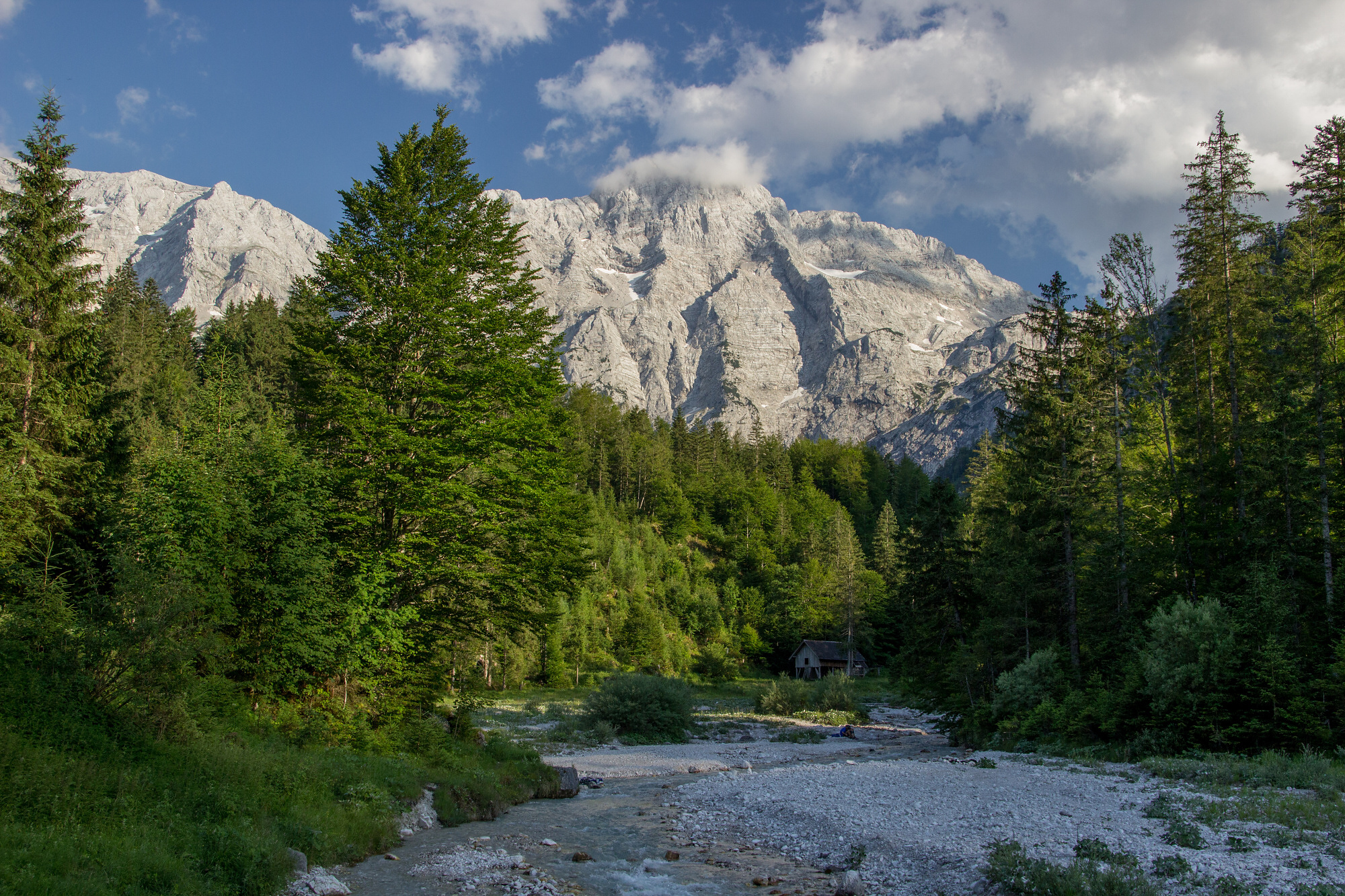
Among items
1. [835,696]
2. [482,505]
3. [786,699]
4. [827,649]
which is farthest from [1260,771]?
[827,649]

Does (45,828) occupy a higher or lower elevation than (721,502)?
lower

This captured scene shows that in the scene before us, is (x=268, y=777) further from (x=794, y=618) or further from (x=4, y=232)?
(x=794, y=618)

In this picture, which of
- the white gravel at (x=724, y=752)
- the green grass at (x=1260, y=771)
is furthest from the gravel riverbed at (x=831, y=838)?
the white gravel at (x=724, y=752)

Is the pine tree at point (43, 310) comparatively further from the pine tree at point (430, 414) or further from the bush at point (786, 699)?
the bush at point (786, 699)

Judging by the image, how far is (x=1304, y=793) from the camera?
13945mm

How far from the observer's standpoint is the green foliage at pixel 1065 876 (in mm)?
8484

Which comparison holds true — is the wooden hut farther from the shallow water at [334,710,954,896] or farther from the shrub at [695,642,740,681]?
the shallow water at [334,710,954,896]

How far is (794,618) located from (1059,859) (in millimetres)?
71244

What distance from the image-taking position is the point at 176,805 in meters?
9.76

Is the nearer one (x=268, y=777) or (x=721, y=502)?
(x=268, y=777)

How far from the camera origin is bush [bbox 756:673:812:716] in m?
48.9

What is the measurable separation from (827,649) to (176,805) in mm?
74350

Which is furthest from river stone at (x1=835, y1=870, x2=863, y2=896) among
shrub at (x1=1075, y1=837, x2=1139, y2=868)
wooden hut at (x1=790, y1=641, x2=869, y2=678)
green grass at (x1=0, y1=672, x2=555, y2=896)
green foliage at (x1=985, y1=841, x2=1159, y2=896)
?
wooden hut at (x1=790, y1=641, x2=869, y2=678)

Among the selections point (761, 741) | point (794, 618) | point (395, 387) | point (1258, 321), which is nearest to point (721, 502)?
point (794, 618)
